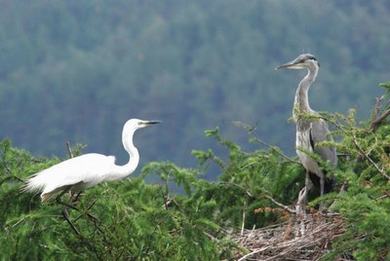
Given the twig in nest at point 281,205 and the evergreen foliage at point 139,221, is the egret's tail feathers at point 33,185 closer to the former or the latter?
the evergreen foliage at point 139,221

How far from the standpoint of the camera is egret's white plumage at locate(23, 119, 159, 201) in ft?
32.7

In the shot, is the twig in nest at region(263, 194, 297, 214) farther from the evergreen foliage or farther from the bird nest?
the evergreen foliage

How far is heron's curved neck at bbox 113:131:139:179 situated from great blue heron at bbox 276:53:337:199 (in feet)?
5.79

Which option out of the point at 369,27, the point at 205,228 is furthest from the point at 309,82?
the point at 369,27

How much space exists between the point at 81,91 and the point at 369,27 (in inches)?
572

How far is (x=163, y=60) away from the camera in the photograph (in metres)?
83.1

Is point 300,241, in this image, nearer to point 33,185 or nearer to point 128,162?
point 128,162

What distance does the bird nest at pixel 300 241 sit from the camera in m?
11.1

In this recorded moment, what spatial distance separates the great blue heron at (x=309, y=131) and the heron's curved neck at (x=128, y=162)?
1765mm

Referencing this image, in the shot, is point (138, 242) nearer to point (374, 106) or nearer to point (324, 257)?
point (324, 257)

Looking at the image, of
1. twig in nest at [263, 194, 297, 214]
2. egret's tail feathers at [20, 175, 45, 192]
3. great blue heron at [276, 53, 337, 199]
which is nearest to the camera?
egret's tail feathers at [20, 175, 45, 192]

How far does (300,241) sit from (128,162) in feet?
4.39

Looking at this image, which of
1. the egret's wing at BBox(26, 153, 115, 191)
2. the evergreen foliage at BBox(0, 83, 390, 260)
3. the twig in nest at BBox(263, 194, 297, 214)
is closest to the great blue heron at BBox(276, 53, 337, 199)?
the twig in nest at BBox(263, 194, 297, 214)

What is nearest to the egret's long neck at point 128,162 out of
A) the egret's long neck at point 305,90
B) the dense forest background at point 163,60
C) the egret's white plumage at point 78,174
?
the egret's white plumage at point 78,174
